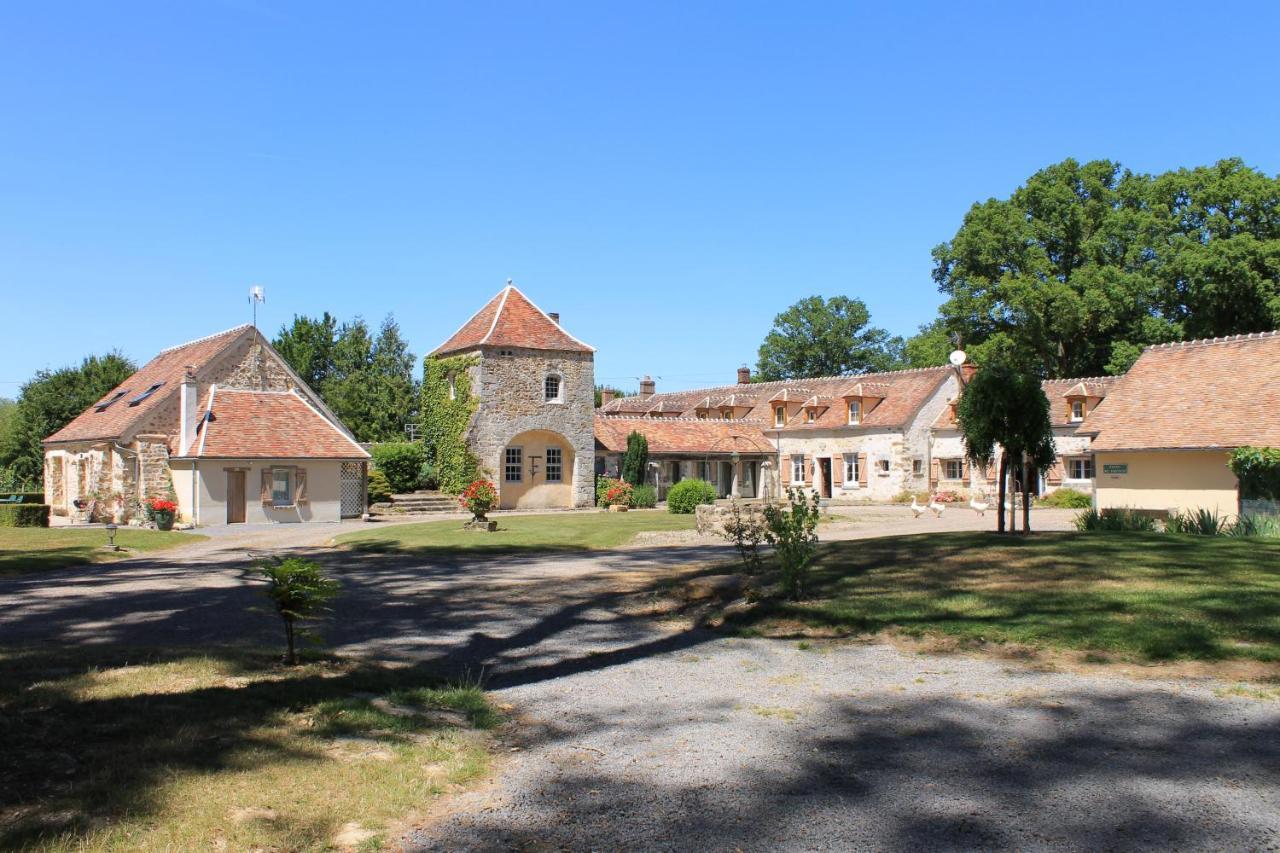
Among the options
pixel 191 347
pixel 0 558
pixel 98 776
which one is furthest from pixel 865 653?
pixel 191 347

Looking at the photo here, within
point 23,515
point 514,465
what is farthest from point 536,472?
point 23,515

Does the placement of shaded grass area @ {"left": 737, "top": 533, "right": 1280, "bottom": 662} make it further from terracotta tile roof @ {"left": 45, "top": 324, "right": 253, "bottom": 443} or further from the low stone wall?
terracotta tile roof @ {"left": 45, "top": 324, "right": 253, "bottom": 443}

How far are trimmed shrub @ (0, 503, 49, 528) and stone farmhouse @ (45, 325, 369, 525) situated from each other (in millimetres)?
1604

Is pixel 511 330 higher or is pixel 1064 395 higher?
pixel 511 330

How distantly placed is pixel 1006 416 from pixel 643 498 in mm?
24418

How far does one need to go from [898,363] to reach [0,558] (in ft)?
220

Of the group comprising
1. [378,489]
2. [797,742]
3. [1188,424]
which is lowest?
[797,742]

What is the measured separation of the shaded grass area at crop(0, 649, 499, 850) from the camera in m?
4.90

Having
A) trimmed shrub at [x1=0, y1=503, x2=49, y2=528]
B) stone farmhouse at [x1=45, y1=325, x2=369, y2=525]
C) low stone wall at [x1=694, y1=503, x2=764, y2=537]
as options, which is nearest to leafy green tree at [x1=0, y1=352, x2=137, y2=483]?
stone farmhouse at [x1=45, y1=325, x2=369, y2=525]

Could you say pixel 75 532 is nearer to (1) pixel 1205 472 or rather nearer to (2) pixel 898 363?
(1) pixel 1205 472

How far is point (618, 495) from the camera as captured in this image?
39781mm

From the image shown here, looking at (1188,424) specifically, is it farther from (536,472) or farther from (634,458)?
(536,472)

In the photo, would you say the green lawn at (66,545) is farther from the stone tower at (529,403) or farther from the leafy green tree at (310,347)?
the leafy green tree at (310,347)

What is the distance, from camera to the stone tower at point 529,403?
38.7 metres
